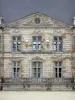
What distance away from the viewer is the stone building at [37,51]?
22844 mm

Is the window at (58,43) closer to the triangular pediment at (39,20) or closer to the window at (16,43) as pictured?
the triangular pediment at (39,20)

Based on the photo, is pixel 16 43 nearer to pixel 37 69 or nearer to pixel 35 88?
pixel 37 69

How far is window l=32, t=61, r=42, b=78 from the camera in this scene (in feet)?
75.5

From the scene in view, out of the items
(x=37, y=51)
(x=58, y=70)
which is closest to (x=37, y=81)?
(x=58, y=70)

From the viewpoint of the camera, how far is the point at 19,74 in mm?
23016

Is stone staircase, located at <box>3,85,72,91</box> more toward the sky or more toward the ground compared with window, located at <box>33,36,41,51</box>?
more toward the ground

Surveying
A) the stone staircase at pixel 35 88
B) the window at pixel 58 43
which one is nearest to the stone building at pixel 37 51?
the window at pixel 58 43

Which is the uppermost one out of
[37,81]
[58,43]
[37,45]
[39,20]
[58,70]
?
[39,20]

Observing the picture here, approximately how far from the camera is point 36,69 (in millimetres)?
23047

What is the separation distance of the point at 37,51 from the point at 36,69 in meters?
1.47

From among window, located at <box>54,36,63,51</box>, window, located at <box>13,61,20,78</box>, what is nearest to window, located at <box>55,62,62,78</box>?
window, located at <box>54,36,63,51</box>

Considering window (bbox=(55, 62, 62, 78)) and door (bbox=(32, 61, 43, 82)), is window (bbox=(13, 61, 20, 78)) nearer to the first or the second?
door (bbox=(32, 61, 43, 82))

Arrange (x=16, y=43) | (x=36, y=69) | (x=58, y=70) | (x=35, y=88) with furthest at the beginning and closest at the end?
(x=16, y=43) → (x=36, y=69) → (x=58, y=70) → (x=35, y=88)
